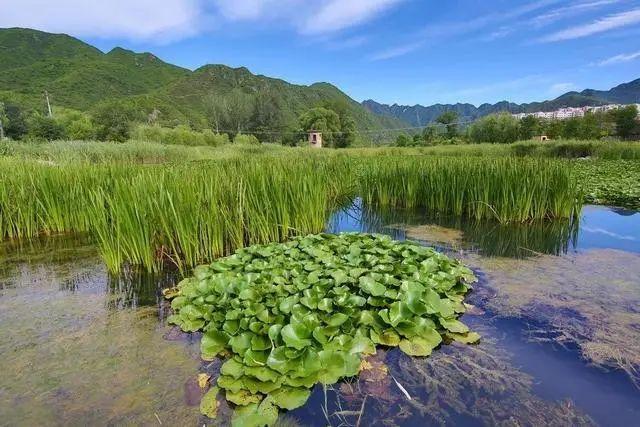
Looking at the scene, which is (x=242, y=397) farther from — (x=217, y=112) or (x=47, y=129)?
(x=217, y=112)

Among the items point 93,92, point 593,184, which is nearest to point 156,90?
point 93,92

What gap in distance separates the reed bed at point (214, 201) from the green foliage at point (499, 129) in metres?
30.3

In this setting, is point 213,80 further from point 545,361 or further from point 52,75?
point 545,361

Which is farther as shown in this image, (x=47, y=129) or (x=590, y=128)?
(x=590, y=128)

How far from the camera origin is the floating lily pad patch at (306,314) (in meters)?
1.79

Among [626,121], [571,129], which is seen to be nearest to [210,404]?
[626,121]

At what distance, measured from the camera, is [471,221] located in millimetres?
5703

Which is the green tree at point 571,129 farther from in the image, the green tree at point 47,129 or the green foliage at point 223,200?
the green tree at point 47,129

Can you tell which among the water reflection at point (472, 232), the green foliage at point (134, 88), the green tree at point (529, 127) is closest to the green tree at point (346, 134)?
the green foliage at point (134, 88)

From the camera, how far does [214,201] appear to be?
3766mm

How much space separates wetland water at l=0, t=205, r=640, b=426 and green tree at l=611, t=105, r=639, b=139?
29.8 metres

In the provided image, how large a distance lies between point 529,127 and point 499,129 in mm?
2478

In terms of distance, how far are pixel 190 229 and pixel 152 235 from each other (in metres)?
0.38

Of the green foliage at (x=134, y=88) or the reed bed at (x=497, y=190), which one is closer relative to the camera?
the reed bed at (x=497, y=190)
